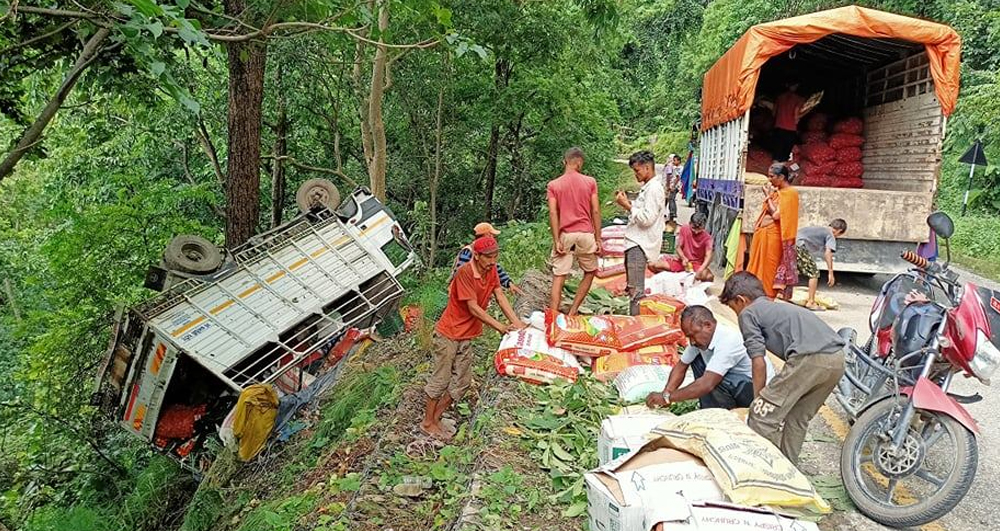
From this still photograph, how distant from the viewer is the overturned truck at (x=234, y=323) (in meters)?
6.50

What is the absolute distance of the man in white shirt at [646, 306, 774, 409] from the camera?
3.83m

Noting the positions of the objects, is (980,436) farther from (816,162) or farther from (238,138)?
(238,138)

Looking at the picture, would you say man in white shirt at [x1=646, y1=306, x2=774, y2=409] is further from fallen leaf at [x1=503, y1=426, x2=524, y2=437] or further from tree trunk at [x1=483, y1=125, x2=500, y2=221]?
tree trunk at [x1=483, y1=125, x2=500, y2=221]

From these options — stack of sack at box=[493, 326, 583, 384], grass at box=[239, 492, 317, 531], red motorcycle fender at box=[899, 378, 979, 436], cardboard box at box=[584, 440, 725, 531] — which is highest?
red motorcycle fender at box=[899, 378, 979, 436]

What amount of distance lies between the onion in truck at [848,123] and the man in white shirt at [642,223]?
2.23m

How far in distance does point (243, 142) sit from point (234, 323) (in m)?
2.42

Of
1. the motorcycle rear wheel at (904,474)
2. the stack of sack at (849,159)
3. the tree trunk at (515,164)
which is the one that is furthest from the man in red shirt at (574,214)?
the tree trunk at (515,164)

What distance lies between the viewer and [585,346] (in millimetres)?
5523

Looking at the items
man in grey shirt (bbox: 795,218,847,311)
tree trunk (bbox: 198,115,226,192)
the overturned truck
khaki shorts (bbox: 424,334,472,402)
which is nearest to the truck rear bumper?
man in grey shirt (bbox: 795,218,847,311)

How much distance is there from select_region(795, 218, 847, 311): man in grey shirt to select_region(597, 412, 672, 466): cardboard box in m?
4.44

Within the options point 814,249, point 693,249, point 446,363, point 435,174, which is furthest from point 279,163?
point 814,249

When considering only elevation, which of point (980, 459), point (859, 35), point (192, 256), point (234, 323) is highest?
point (859, 35)

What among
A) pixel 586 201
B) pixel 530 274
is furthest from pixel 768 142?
pixel 586 201

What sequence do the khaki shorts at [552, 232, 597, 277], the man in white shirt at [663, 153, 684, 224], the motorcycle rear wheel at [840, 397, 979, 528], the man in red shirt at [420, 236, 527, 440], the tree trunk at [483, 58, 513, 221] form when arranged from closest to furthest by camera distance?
the motorcycle rear wheel at [840, 397, 979, 528] < the man in red shirt at [420, 236, 527, 440] < the khaki shorts at [552, 232, 597, 277] < the tree trunk at [483, 58, 513, 221] < the man in white shirt at [663, 153, 684, 224]
